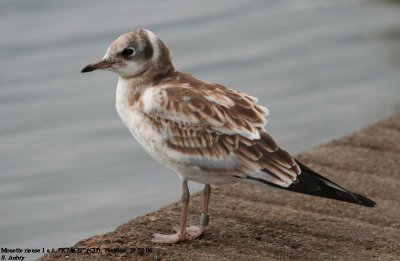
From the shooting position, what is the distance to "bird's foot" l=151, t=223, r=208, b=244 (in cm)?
744

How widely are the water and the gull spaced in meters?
2.54

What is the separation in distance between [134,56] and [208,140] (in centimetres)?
90

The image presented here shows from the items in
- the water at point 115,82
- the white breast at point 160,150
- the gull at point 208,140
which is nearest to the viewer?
the gull at point 208,140

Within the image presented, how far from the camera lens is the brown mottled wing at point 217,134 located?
23.8 feet

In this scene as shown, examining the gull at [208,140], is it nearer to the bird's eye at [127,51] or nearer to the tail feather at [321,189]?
the tail feather at [321,189]

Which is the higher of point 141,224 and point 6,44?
point 6,44

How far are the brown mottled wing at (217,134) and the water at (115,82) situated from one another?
2.71 meters

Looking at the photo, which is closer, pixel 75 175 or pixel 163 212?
pixel 163 212

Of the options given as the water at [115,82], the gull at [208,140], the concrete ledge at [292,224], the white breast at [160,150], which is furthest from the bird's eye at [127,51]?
the water at [115,82]

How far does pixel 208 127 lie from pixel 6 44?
24.7 ft

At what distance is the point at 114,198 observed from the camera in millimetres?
10586

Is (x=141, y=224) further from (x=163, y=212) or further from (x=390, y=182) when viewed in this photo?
(x=390, y=182)

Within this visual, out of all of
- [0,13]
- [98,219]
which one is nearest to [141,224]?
[98,219]

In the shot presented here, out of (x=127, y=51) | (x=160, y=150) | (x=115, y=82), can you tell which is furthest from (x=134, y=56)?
(x=115, y=82)
